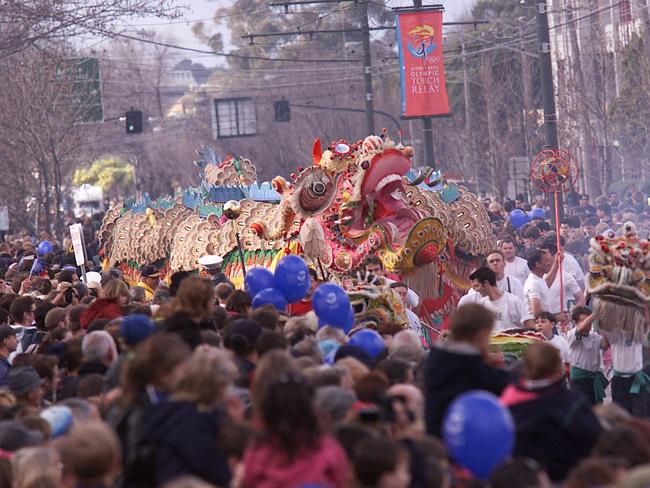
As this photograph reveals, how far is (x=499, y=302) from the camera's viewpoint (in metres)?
12.4

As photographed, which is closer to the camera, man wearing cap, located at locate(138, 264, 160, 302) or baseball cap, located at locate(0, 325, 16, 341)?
baseball cap, located at locate(0, 325, 16, 341)

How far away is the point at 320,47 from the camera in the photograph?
75.8 meters

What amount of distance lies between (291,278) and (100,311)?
5.19ft

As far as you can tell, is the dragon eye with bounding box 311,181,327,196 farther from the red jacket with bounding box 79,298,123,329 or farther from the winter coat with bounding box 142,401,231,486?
the winter coat with bounding box 142,401,231,486

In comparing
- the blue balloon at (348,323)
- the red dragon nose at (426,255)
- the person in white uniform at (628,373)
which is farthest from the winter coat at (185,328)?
the red dragon nose at (426,255)

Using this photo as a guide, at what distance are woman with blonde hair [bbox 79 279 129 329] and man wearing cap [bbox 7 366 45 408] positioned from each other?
2476mm

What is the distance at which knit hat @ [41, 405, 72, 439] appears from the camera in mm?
7445

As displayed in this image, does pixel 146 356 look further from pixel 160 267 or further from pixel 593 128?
pixel 593 128

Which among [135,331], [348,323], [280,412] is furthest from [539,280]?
[280,412]

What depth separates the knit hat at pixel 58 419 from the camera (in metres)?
7.45

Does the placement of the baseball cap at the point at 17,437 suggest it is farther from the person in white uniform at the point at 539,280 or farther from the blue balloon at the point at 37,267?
the blue balloon at the point at 37,267

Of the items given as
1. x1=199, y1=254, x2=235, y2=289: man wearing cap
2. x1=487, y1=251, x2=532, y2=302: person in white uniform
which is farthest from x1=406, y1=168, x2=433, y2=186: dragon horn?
x1=487, y1=251, x2=532, y2=302: person in white uniform

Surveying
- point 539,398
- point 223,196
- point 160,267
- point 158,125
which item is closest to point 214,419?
point 539,398

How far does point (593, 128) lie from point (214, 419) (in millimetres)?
35052
